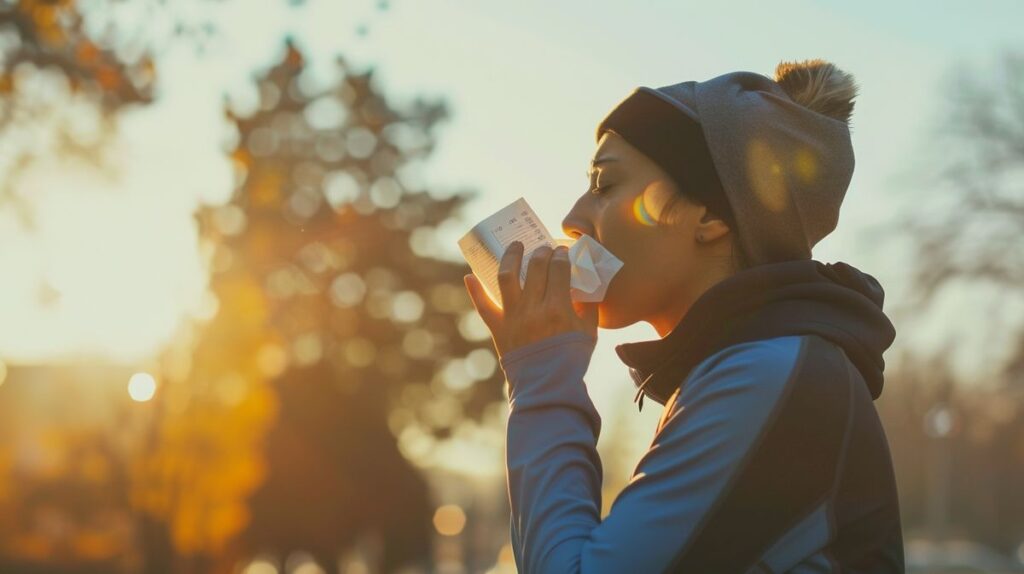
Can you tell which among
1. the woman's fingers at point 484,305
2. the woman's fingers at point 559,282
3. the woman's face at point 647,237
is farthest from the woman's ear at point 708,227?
the woman's fingers at point 484,305

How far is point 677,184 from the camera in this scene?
2.57 meters

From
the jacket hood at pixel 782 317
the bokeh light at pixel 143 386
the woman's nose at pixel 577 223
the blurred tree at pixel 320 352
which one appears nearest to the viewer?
the jacket hood at pixel 782 317

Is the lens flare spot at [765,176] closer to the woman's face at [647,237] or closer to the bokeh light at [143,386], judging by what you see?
the woman's face at [647,237]

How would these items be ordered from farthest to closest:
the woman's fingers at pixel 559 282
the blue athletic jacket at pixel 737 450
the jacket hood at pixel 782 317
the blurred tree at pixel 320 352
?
the blurred tree at pixel 320 352 → the woman's fingers at pixel 559 282 → the jacket hood at pixel 782 317 → the blue athletic jacket at pixel 737 450

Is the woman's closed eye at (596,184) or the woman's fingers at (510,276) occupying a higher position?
the woman's closed eye at (596,184)

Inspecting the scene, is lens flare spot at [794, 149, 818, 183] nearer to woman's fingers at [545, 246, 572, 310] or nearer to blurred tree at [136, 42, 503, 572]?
woman's fingers at [545, 246, 572, 310]

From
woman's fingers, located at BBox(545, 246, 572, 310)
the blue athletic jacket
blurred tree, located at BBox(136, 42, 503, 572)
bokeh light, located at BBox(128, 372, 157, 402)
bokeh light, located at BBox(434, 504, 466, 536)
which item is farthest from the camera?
bokeh light, located at BBox(434, 504, 466, 536)

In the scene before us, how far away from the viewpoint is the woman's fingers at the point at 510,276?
257 centimetres

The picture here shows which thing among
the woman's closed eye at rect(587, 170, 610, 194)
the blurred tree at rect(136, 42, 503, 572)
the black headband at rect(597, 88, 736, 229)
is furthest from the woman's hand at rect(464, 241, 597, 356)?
the blurred tree at rect(136, 42, 503, 572)

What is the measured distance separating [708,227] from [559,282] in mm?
286

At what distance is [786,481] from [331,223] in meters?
40.0

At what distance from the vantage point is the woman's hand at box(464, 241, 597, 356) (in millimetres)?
2521

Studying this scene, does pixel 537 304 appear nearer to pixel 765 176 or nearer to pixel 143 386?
pixel 765 176

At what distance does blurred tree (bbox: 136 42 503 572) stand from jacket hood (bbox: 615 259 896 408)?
1252 inches
